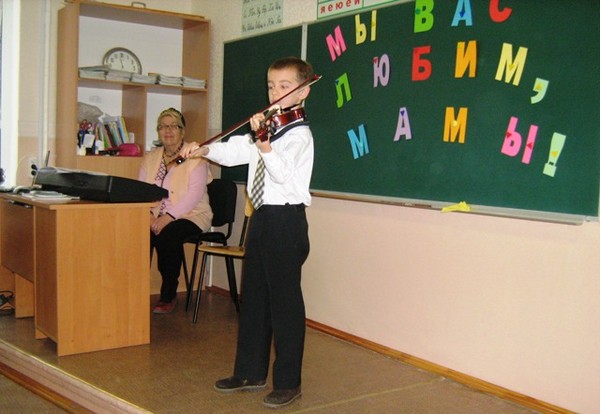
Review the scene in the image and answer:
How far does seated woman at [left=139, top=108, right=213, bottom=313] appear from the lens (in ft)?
13.9

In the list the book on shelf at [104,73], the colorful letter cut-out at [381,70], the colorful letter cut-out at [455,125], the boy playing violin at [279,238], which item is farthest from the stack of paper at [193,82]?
the colorful letter cut-out at [455,125]

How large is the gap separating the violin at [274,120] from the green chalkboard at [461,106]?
0.83 metres

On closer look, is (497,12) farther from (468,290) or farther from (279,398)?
(279,398)

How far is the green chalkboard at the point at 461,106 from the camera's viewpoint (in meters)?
2.60

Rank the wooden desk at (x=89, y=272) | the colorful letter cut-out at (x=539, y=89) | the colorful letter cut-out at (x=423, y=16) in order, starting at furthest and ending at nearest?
the wooden desk at (x=89, y=272), the colorful letter cut-out at (x=423, y=16), the colorful letter cut-out at (x=539, y=89)

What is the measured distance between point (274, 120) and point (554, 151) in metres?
1.11

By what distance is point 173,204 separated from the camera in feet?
14.2

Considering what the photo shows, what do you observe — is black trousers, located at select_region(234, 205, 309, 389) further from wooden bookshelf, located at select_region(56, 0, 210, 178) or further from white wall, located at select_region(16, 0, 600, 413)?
wooden bookshelf, located at select_region(56, 0, 210, 178)

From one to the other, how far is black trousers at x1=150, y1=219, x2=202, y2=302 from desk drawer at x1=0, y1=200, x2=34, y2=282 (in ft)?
2.62

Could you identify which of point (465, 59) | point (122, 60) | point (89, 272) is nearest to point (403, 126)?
point (465, 59)

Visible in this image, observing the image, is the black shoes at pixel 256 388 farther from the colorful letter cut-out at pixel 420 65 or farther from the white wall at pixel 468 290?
the colorful letter cut-out at pixel 420 65

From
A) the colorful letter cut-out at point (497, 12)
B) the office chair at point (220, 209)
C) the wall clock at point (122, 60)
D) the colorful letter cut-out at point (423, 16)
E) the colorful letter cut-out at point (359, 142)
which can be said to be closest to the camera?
the colorful letter cut-out at point (497, 12)

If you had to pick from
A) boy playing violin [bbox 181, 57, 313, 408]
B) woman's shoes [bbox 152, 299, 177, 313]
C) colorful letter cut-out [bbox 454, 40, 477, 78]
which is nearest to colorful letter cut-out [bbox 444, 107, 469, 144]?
colorful letter cut-out [bbox 454, 40, 477, 78]

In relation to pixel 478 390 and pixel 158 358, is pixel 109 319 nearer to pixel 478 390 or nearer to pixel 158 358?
pixel 158 358
